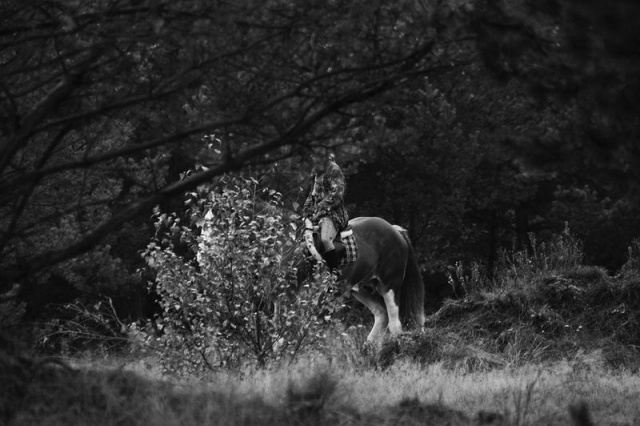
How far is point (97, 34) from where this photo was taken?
599cm

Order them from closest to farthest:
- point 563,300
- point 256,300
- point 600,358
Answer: point 256,300 → point 600,358 → point 563,300

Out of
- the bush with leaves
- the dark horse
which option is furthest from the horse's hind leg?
the bush with leaves

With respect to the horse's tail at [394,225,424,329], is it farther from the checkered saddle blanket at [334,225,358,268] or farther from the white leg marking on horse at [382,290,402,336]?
the checkered saddle blanket at [334,225,358,268]

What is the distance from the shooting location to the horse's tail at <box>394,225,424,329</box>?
51.7 ft

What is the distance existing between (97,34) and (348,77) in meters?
1.52

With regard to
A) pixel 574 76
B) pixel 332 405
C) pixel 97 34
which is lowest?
pixel 332 405

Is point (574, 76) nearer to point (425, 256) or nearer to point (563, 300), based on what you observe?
point (563, 300)

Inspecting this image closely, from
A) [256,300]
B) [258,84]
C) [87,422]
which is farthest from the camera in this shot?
[256,300]

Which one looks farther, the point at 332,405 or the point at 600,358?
the point at 600,358

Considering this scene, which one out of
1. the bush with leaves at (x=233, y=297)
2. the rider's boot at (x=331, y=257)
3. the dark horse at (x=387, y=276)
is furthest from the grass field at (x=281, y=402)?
the dark horse at (x=387, y=276)

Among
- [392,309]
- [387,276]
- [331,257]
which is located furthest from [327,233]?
[392,309]

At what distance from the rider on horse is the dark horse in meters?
0.89

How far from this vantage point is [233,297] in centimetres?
996

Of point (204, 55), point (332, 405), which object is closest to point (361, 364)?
point (332, 405)
